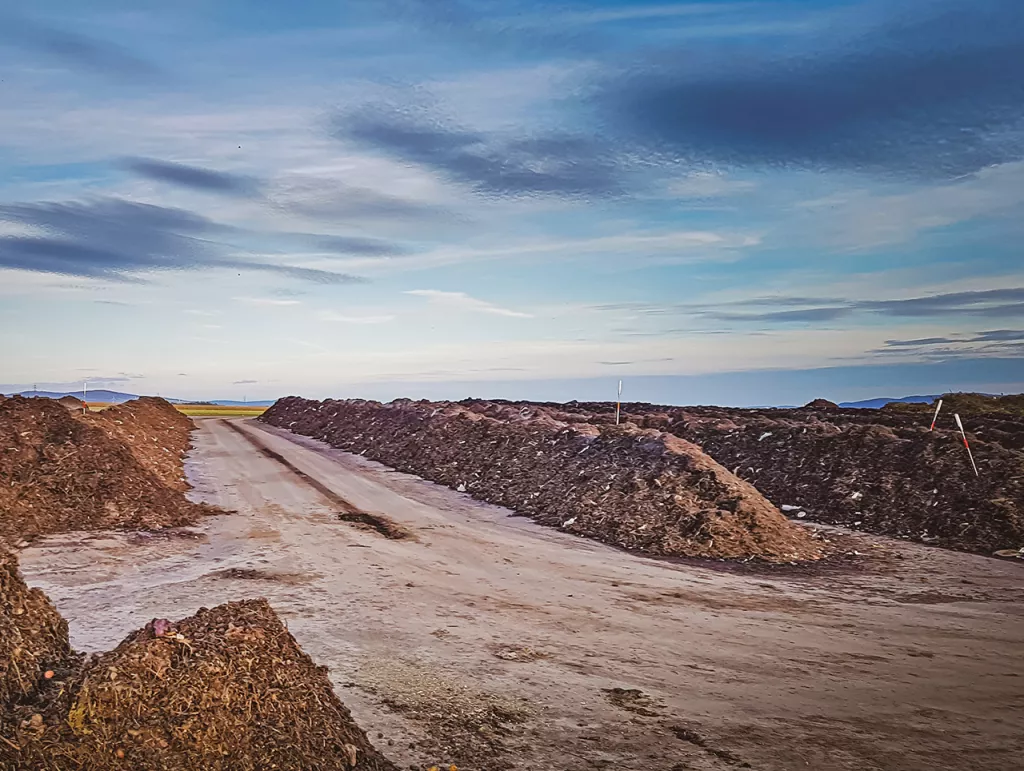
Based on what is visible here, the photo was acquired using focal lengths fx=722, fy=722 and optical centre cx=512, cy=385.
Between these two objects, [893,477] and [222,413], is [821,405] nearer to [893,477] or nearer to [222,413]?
[893,477]

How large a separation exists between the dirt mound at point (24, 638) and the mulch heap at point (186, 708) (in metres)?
0.01

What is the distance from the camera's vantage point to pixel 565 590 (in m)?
10.6

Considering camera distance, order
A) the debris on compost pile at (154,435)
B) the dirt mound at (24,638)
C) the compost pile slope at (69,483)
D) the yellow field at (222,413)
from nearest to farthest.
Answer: the dirt mound at (24,638) < the compost pile slope at (69,483) < the debris on compost pile at (154,435) < the yellow field at (222,413)

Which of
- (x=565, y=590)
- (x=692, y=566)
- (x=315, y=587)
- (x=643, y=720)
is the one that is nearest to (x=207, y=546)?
(x=315, y=587)

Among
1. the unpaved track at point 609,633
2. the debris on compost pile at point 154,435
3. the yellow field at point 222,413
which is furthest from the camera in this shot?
the yellow field at point 222,413

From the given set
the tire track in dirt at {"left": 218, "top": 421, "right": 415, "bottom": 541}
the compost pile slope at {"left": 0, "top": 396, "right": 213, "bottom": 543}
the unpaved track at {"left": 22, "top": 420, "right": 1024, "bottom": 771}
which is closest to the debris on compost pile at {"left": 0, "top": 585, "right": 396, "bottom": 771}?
the unpaved track at {"left": 22, "top": 420, "right": 1024, "bottom": 771}

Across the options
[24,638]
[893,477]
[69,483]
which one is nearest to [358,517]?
[69,483]

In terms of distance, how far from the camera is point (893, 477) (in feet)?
57.1

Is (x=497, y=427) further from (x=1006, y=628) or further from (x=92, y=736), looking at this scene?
(x=92, y=736)

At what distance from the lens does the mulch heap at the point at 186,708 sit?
436 centimetres

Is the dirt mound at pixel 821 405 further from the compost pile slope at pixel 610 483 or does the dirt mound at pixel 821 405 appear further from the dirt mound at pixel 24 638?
the dirt mound at pixel 24 638

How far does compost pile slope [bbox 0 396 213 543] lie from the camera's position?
14.2 meters

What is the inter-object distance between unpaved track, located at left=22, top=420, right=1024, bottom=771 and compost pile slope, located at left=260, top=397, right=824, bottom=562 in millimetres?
1178

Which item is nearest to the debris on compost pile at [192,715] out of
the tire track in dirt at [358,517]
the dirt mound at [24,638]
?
the dirt mound at [24,638]
